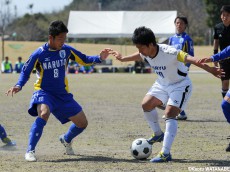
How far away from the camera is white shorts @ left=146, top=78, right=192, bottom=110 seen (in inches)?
323

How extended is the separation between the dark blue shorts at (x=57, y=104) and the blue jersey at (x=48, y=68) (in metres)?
0.08

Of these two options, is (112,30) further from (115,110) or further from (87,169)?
(87,169)

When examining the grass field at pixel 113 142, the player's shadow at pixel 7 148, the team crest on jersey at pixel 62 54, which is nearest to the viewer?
the grass field at pixel 113 142

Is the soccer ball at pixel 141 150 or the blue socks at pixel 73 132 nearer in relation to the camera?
the soccer ball at pixel 141 150

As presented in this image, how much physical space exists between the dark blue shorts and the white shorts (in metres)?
1.13

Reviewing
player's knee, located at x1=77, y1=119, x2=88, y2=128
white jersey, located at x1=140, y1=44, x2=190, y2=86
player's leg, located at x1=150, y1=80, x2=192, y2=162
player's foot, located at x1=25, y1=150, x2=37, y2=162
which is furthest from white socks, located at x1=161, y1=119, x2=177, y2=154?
player's foot, located at x1=25, y1=150, x2=37, y2=162

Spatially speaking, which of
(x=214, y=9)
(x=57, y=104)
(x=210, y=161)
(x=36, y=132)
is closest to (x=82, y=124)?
(x=57, y=104)

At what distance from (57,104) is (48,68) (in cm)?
51

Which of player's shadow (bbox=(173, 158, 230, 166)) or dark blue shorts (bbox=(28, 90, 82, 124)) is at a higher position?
dark blue shorts (bbox=(28, 90, 82, 124))

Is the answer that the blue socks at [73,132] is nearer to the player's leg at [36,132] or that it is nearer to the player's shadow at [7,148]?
the player's leg at [36,132]

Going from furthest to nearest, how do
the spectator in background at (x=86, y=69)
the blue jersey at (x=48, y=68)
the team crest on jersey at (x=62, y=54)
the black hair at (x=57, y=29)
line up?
1. the spectator in background at (x=86, y=69)
2. the team crest on jersey at (x=62, y=54)
3. the blue jersey at (x=48, y=68)
4. the black hair at (x=57, y=29)

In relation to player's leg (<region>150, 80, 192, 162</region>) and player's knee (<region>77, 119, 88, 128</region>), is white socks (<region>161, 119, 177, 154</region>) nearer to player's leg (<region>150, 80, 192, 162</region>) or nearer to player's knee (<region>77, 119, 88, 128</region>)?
player's leg (<region>150, 80, 192, 162</region>)

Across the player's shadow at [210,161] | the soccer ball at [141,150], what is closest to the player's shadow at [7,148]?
the soccer ball at [141,150]

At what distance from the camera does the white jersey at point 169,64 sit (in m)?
8.09
